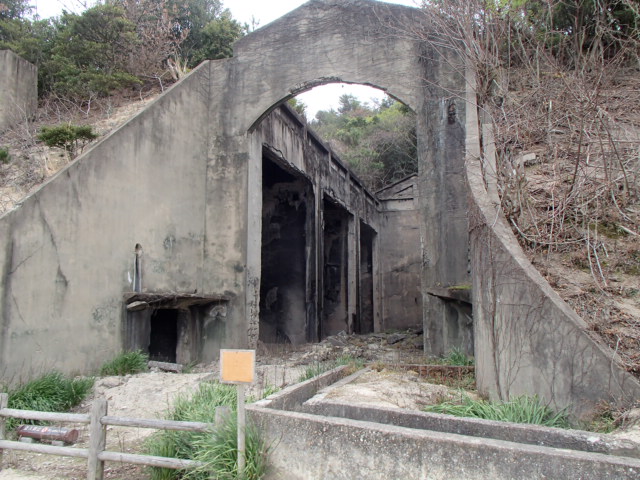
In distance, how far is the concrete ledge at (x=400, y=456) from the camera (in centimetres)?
287

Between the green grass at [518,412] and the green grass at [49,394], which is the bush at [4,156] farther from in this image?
the green grass at [518,412]

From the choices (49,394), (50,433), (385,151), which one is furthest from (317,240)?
(385,151)

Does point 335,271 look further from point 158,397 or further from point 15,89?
point 158,397

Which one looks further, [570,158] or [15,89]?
[15,89]

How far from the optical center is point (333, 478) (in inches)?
136

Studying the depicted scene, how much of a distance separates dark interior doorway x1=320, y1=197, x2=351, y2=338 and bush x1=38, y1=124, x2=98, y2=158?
35.0 feet

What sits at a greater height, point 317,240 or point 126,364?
point 317,240

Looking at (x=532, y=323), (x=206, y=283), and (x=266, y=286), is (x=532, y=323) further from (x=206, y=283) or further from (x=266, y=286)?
(x=266, y=286)

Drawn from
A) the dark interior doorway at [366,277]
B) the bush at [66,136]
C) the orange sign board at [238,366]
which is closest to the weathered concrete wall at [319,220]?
the dark interior doorway at [366,277]

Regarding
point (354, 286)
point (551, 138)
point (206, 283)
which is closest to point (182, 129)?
point (206, 283)

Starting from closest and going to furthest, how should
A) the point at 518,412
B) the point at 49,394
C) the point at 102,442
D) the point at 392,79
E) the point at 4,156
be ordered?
1. the point at 518,412
2. the point at 102,442
3. the point at 49,394
4. the point at 4,156
5. the point at 392,79

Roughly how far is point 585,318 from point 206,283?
806 centimetres

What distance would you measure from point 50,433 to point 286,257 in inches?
468

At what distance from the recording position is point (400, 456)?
3.27 meters
